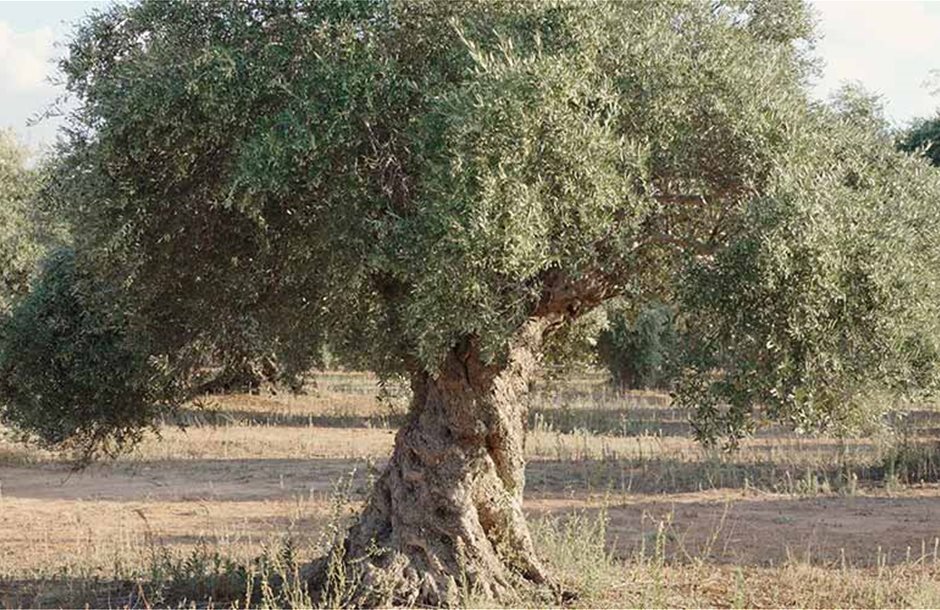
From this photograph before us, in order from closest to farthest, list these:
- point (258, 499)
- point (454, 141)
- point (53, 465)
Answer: point (454, 141), point (258, 499), point (53, 465)

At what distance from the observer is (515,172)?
8172 mm

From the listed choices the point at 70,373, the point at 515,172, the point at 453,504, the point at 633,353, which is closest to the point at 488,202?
the point at 515,172

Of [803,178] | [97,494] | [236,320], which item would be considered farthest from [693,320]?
[97,494]

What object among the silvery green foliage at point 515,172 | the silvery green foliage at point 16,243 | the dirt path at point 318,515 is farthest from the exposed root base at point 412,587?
the silvery green foliage at point 16,243

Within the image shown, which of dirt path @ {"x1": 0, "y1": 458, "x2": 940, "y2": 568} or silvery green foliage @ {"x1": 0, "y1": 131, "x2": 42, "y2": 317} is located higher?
silvery green foliage @ {"x1": 0, "y1": 131, "x2": 42, "y2": 317}

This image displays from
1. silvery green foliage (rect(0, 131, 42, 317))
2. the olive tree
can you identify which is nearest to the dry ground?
the olive tree

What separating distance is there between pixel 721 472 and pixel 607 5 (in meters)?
12.6

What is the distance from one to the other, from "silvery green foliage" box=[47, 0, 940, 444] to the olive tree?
23 millimetres

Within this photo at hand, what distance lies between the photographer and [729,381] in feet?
28.7

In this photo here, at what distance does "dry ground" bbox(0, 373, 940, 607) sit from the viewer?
460 inches

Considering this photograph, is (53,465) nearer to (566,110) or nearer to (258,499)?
(258,499)

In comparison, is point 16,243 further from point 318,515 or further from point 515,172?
point 515,172

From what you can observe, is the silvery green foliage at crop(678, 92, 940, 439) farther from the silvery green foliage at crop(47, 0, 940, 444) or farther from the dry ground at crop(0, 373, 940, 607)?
the dry ground at crop(0, 373, 940, 607)

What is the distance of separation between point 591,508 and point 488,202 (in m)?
10.3
